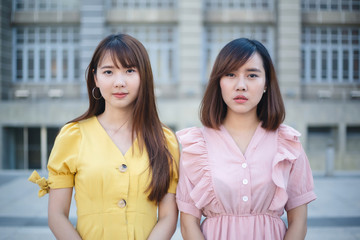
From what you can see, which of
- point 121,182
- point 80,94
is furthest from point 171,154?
point 80,94

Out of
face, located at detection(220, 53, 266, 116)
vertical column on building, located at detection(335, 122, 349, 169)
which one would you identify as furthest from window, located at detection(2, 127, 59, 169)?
face, located at detection(220, 53, 266, 116)

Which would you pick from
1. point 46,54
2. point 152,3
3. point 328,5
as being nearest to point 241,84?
point 152,3

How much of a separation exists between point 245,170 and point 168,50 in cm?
1312

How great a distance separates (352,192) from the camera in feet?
24.3

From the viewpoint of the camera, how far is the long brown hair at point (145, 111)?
2105mm

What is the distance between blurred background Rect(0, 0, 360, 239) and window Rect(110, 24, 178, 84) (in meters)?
0.05

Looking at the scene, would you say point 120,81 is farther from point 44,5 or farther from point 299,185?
point 44,5

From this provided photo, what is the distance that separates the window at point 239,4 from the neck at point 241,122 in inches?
526

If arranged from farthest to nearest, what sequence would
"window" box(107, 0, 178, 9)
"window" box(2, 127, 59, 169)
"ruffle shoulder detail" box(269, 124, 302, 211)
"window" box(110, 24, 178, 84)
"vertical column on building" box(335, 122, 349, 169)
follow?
"window" box(110, 24, 178, 84) → "window" box(107, 0, 178, 9) → "window" box(2, 127, 59, 169) → "vertical column on building" box(335, 122, 349, 169) → "ruffle shoulder detail" box(269, 124, 302, 211)

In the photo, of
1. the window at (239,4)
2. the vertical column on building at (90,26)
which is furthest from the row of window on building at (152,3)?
the vertical column on building at (90,26)

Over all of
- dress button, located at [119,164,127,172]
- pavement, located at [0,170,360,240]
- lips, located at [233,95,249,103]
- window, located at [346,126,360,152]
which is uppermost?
lips, located at [233,95,249,103]

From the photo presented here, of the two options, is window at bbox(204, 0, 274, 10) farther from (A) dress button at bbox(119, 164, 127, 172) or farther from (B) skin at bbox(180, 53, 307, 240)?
(A) dress button at bbox(119, 164, 127, 172)

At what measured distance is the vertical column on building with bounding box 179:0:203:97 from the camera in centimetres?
1369

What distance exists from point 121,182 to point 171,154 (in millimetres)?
423
